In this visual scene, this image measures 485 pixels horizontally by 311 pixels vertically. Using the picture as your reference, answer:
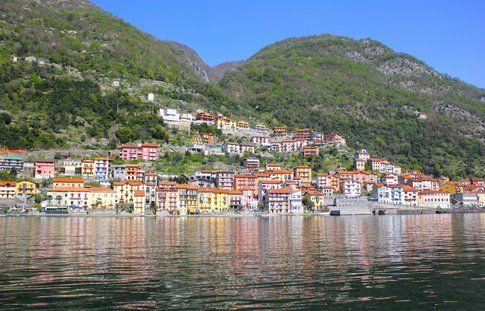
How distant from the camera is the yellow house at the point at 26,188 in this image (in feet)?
275

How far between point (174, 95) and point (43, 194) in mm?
76180

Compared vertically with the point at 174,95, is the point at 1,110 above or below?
below

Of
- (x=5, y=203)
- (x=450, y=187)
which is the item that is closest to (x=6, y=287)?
(x=5, y=203)

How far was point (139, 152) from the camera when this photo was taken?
4119 inches

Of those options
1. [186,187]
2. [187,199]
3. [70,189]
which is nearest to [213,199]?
[187,199]

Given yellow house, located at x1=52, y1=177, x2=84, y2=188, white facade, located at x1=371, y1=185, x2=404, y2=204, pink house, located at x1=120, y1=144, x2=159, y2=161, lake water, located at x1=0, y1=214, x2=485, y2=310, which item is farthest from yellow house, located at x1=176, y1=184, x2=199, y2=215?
lake water, located at x1=0, y1=214, x2=485, y2=310

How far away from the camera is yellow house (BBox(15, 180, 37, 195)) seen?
275 feet

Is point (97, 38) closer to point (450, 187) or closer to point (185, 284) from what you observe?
point (450, 187)

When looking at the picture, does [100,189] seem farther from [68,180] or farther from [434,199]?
[434,199]

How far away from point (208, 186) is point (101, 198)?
21.0 metres

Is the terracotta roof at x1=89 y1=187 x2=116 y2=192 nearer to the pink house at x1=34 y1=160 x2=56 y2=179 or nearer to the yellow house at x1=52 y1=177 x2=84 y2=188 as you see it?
the yellow house at x1=52 y1=177 x2=84 y2=188

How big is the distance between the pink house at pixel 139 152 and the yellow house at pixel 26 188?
22258mm

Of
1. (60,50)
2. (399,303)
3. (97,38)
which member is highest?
(97,38)

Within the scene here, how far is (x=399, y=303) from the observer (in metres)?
14.3
